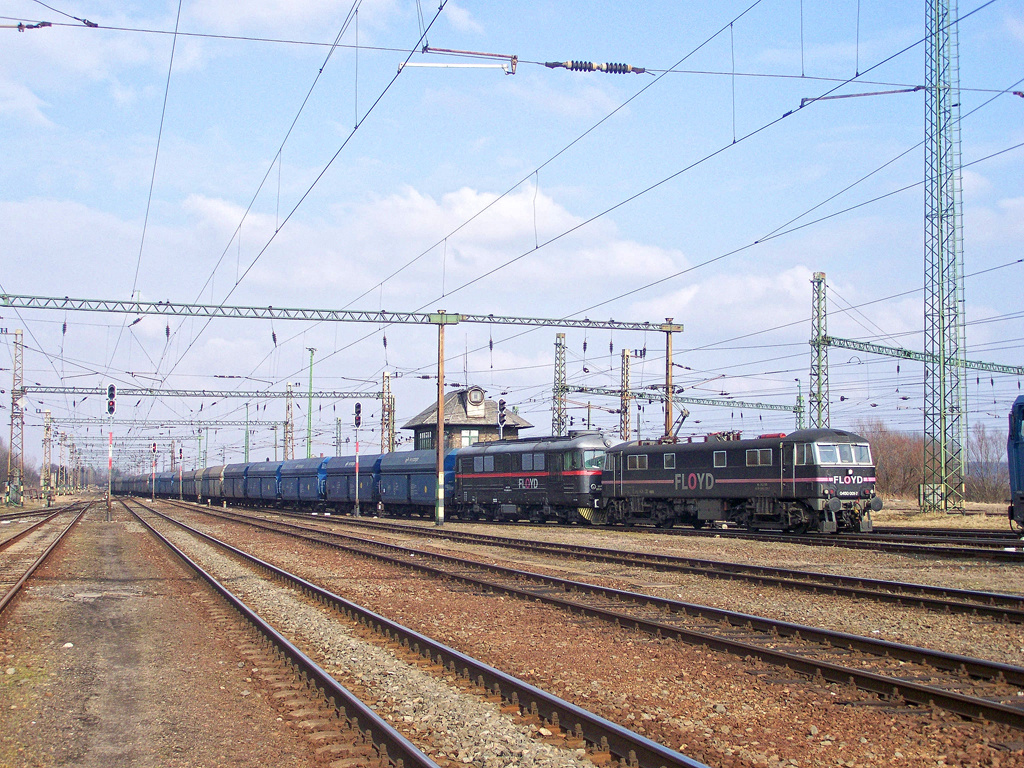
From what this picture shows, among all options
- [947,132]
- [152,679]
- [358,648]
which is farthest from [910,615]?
[947,132]

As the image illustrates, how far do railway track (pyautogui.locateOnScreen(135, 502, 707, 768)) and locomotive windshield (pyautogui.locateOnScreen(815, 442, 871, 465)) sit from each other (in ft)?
58.1

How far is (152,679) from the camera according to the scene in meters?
9.70

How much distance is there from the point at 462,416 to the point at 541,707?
5853 cm

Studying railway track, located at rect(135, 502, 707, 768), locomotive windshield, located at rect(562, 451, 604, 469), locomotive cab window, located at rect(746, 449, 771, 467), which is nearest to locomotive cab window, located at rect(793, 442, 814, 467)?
locomotive cab window, located at rect(746, 449, 771, 467)

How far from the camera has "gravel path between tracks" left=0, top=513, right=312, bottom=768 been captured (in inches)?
279

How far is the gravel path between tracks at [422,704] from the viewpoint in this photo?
692cm

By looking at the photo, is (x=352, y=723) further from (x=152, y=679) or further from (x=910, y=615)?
(x=910, y=615)

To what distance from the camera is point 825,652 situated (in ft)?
33.3

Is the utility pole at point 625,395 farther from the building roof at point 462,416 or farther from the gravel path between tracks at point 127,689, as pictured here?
the gravel path between tracks at point 127,689

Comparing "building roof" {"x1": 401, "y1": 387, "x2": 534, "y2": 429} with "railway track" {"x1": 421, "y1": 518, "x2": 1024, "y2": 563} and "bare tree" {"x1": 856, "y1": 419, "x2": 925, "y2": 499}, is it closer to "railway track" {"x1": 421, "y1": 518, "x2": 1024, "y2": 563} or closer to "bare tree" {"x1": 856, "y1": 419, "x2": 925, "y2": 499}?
"bare tree" {"x1": 856, "y1": 419, "x2": 925, "y2": 499}

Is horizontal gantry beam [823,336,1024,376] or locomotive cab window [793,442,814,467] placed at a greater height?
horizontal gantry beam [823,336,1024,376]

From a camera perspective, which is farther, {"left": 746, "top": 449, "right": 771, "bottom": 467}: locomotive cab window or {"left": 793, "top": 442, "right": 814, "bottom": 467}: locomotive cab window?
{"left": 746, "top": 449, "right": 771, "bottom": 467}: locomotive cab window

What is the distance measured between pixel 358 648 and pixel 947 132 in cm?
3272

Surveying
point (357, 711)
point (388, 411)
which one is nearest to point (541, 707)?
point (357, 711)
